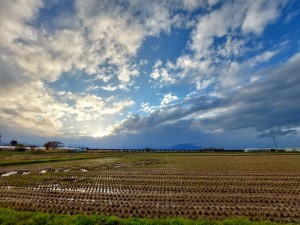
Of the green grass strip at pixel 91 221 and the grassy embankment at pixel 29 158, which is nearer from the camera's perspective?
the green grass strip at pixel 91 221

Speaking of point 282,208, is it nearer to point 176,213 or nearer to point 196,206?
point 196,206

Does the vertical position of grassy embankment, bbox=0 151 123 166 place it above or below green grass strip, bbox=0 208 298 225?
above

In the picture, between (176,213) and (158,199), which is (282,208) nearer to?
(176,213)

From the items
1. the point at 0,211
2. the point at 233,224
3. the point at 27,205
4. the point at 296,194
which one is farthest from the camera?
the point at 296,194

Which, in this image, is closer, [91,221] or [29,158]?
[91,221]

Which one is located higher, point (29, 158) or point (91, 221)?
point (29, 158)

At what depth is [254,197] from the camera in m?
13.4

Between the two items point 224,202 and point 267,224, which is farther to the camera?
point 224,202

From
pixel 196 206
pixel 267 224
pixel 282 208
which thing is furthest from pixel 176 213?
pixel 282 208

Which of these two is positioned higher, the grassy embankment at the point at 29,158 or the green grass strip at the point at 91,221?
the grassy embankment at the point at 29,158

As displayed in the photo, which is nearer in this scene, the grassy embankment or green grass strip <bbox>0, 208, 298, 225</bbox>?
green grass strip <bbox>0, 208, 298, 225</bbox>

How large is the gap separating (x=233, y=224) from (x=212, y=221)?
70 cm

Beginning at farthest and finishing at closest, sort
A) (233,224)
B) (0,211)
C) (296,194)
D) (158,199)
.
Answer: (296,194)
(158,199)
(0,211)
(233,224)

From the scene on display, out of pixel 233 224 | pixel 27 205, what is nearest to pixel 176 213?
pixel 233 224
